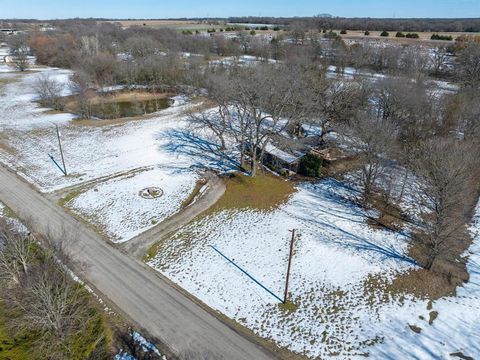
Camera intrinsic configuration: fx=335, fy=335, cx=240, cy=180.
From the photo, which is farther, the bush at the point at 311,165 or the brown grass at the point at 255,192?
the bush at the point at 311,165

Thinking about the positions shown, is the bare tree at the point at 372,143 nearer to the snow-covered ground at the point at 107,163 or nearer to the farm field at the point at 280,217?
the farm field at the point at 280,217

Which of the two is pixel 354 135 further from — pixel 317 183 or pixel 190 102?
pixel 190 102

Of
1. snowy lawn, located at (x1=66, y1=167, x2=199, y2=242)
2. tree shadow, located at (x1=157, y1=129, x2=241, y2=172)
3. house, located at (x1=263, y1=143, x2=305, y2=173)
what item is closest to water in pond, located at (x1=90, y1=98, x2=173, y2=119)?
tree shadow, located at (x1=157, y1=129, x2=241, y2=172)

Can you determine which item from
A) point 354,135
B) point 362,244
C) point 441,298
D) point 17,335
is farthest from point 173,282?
point 354,135

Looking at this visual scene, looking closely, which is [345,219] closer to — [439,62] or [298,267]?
[298,267]

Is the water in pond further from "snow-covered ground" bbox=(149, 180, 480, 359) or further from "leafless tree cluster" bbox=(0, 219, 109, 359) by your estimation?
"leafless tree cluster" bbox=(0, 219, 109, 359)

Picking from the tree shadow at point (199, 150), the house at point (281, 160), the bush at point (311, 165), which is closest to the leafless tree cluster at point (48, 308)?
the tree shadow at point (199, 150)
